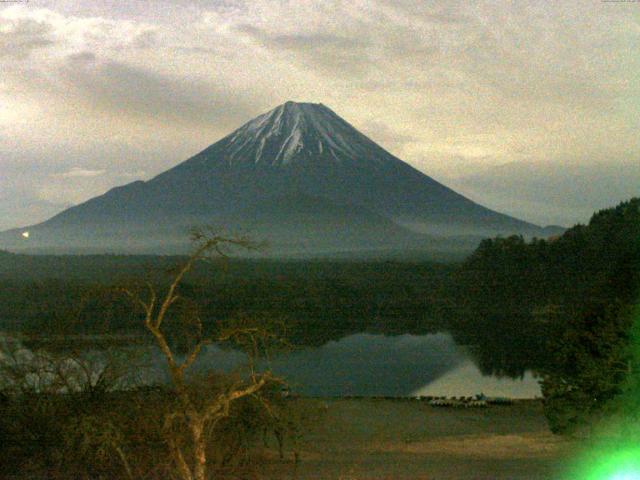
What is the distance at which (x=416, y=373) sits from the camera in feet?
80.9

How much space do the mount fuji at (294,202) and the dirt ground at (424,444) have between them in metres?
94.1

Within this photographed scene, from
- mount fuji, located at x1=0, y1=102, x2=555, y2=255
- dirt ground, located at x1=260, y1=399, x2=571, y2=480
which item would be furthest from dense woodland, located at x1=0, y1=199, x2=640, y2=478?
mount fuji, located at x1=0, y1=102, x2=555, y2=255

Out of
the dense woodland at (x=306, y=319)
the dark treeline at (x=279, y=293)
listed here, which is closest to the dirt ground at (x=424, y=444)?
the dense woodland at (x=306, y=319)

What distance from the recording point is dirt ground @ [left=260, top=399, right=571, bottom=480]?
33.1 ft

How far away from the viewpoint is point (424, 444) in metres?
12.1

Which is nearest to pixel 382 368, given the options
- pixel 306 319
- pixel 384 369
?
pixel 384 369

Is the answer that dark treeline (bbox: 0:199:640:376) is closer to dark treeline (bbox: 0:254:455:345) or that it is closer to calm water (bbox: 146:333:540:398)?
dark treeline (bbox: 0:254:455:345)

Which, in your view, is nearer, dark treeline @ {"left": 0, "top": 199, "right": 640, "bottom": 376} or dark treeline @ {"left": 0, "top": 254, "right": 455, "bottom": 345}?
dark treeline @ {"left": 0, "top": 254, "right": 455, "bottom": 345}

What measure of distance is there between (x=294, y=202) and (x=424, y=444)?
105562 mm

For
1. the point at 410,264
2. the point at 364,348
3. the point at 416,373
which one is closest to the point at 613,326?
the point at 416,373

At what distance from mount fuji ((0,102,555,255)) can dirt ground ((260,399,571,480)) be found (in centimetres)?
9410

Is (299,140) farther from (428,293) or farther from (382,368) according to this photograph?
(382,368)

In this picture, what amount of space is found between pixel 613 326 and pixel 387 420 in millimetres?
6094

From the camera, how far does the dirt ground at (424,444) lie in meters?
10.1
